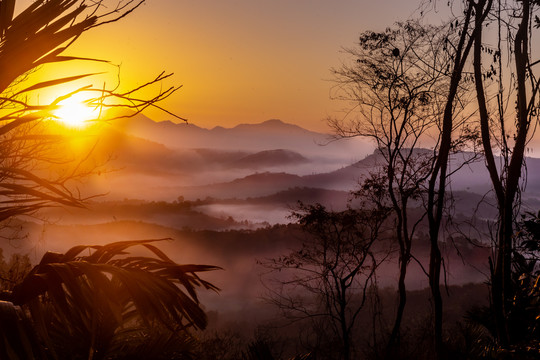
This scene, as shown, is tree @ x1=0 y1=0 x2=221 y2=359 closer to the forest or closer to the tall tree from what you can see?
the forest

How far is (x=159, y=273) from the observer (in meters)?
2.44

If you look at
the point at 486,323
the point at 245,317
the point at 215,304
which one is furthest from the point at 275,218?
the point at 486,323

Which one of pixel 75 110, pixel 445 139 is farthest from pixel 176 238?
pixel 75 110

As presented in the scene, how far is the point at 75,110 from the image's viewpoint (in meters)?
2.99

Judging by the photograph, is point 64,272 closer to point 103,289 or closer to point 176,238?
point 103,289

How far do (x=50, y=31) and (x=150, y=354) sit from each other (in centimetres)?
306

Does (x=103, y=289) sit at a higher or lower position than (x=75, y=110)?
lower

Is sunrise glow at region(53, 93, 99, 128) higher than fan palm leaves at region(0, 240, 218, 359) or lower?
higher

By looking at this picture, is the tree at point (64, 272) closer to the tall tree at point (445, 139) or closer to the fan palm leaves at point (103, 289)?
the fan palm leaves at point (103, 289)

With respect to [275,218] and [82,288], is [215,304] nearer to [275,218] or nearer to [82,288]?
[275,218]

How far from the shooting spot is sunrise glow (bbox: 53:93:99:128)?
2.67 m

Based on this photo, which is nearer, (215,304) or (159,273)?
(159,273)

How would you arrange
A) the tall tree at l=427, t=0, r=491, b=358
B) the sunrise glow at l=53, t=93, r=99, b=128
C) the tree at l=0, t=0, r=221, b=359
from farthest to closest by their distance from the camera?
the tall tree at l=427, t=0, r=491, b=358, the sunrise glow at l=53, t=93, r=99, b=128, the tree at l=0, t=0, r=221, b=359

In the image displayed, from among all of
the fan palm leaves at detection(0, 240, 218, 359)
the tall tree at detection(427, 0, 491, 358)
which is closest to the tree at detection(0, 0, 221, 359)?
the fan palm leaves at detection(0, 240, 218, 359)
